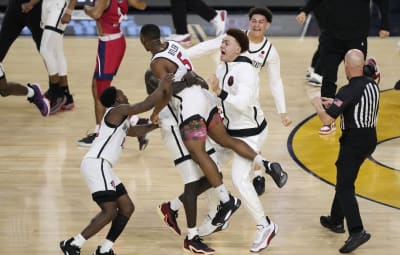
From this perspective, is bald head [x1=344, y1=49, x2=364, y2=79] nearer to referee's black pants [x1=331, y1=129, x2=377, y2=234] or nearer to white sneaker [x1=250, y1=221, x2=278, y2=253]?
referee's black pants [x1=331, y1=129, x2=377, y2=234]

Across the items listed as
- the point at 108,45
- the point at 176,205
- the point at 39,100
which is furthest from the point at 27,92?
the point at 176,205

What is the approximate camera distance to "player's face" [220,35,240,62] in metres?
6.30

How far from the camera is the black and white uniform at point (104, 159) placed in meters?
6.00

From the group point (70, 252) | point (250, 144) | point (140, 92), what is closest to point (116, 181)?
Result: point (70, 252)

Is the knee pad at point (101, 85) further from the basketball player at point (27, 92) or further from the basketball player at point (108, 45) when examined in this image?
the basketball player at point (27, 92)

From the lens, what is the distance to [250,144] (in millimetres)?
6438

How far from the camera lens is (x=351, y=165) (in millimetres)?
6145

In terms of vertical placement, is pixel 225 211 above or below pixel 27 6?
below

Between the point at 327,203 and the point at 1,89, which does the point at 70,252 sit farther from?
the point at 1,89

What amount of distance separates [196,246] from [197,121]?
0.88 metres

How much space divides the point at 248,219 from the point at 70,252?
156 centimetres

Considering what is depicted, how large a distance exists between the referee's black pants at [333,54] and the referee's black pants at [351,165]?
102 inches

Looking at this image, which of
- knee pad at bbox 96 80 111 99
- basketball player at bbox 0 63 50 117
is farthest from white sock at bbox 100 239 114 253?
basketball player at bbox 0 63 50 117

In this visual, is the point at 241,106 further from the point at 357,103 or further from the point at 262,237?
the point at 262,237
